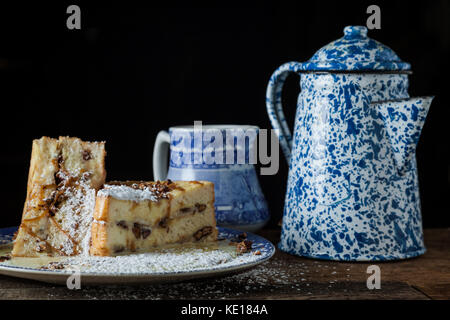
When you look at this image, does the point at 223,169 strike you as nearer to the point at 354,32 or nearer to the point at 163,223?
the point at 163,223

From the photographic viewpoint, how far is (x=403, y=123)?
1.05 meters

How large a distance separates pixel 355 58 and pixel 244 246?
0.38 m

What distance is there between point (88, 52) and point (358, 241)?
88 centimetres

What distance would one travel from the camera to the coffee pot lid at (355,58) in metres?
1.06

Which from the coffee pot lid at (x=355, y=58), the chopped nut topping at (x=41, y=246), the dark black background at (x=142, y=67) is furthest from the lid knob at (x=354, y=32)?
the chopped nut topping at (x=41, y=246)

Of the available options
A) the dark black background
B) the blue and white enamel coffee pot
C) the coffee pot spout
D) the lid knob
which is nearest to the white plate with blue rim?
the blue and white enamel coffee pot

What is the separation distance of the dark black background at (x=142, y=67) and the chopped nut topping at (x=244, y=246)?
618 mm

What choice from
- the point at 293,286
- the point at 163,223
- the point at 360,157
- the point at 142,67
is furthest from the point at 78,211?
the point at 142,67

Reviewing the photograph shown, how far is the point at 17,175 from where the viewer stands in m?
1.60

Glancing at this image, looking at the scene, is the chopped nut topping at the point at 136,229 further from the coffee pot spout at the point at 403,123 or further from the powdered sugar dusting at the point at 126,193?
the coffee pot spout at the point at 403,123

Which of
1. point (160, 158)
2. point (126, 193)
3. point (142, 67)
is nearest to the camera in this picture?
point (126, 193)

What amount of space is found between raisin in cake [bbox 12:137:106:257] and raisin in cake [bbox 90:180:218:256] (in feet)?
0.15

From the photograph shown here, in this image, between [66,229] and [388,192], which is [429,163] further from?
[66,229]

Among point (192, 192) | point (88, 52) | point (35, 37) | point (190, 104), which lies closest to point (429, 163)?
point (190, 104)
